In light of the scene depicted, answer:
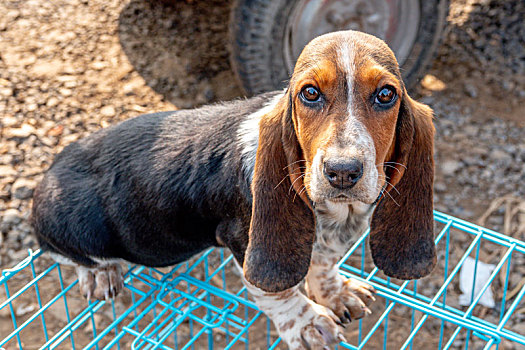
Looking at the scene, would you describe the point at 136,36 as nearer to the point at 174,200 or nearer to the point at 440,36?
the point at 440,36

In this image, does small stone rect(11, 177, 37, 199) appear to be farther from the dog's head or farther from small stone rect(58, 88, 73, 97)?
the dog's head

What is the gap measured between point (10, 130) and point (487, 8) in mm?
4372

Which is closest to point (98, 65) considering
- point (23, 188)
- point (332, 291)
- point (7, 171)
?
point (7, 171)

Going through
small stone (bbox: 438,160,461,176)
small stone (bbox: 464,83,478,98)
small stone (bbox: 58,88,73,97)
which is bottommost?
small stone (bbox: 438,160,461,176)

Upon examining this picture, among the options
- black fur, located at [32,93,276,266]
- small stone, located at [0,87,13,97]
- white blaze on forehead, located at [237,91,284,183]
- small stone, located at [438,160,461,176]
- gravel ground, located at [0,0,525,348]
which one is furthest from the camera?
small stone, located at [0,87,13,97]

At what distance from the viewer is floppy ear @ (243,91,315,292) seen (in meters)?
2.59

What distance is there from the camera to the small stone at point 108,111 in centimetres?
545

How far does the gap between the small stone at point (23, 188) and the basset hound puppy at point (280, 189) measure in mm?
1385

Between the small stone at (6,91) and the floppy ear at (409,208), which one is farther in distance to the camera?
the small stone at (6,91)

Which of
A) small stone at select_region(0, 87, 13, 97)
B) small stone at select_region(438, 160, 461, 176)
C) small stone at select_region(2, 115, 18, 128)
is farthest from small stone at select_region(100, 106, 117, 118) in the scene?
small stone at select_region(438, 160, 461, 176)

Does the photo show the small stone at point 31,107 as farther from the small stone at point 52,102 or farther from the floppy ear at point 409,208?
the floppy ear at point 409,208

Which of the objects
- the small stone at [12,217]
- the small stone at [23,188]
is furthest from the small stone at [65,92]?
the small stone at [12,217]

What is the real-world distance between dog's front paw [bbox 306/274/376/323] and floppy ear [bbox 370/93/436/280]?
0.63 meters

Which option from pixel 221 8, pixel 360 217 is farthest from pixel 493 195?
pixel 221 8
